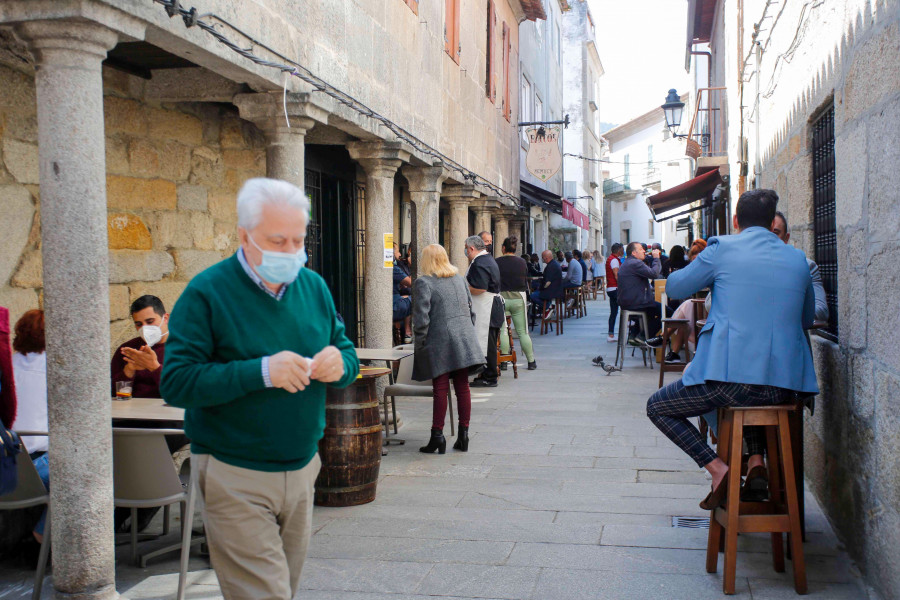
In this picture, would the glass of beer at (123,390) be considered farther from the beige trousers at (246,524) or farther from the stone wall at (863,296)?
the stone wall at (863,296)

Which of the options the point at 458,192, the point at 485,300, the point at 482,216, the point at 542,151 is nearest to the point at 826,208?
the point at 485,300

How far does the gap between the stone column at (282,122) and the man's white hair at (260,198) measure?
3.96 meters

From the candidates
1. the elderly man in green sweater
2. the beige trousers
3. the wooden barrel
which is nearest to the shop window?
the wooden barrel

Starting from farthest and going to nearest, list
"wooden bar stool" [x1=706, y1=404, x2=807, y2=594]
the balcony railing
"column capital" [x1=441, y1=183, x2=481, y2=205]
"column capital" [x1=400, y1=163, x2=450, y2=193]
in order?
the balcony railing, "column capital" [x1=441, y1=183, x2=481, y2=205], "column capital" [x1=400, y1=163, x2=450, y2=193], "wooden bar stool" [x1=706, y1=404, x2=807, y2=594]

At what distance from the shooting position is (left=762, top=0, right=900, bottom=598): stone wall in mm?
3531

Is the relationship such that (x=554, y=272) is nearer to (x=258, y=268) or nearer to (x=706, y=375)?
(x=706, y=375)

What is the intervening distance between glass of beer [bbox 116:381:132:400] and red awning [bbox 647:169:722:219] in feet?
42.7

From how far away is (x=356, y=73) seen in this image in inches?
313

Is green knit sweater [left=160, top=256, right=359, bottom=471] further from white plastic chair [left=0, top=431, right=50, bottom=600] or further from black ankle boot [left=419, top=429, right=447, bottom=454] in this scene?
black ankle boot [left=419, top=429, right=447, bottom=454]

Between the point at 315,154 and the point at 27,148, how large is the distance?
5131 mm

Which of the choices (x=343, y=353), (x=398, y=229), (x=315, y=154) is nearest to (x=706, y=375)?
(x=343, y=353)

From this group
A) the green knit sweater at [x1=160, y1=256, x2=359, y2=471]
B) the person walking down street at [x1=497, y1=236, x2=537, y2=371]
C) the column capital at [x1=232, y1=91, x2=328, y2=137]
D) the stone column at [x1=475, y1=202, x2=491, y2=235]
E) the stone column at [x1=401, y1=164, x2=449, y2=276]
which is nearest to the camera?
the green knit sweater at [x1=160, y1=256, x2=359, y2=471]

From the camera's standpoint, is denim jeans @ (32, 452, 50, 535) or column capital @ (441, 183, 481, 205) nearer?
denim jeans @ (32, 452, 50, 535)

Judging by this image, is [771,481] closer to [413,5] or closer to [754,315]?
[754,315]
